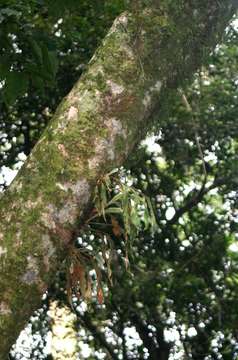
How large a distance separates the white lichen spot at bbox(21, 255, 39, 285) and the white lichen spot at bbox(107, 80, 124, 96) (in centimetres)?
56

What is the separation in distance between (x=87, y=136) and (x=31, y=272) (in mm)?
420

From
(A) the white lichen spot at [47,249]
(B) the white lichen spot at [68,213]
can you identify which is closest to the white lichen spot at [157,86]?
(B) the white lichen spot at [68,213]

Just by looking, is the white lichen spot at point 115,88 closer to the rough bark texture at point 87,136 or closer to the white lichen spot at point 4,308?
the rough bark texture at point 87,136

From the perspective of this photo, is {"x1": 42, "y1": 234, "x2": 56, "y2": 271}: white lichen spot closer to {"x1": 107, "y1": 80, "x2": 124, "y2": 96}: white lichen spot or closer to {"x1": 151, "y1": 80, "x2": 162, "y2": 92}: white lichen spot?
{"x1": 107, "y1": 80, "x2": 124, "y2": 96}: white lichen spot

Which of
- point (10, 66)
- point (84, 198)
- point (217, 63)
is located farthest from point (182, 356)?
point (84, 198)

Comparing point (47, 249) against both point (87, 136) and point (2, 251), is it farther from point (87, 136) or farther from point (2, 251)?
point (87, 136)

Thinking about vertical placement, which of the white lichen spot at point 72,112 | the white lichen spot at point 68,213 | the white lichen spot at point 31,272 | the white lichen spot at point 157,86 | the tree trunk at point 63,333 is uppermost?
the tree trunk at point 63,333

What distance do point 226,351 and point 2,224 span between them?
5038 mm

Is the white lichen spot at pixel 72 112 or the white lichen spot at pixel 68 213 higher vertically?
the white lichen spot at pixel 72 112

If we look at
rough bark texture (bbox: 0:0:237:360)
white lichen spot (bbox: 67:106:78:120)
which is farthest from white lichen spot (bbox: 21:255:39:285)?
white lichen spot (bbox: 67:106:78:120)

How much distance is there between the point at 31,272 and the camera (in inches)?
66.7

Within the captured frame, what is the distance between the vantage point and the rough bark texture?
169 centimetres

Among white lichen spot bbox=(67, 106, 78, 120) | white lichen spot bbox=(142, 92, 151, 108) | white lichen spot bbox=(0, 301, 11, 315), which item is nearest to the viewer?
white lichen spot bbox=(0, 301, 11, 315)

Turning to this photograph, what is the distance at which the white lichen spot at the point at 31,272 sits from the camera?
169 centimetres
